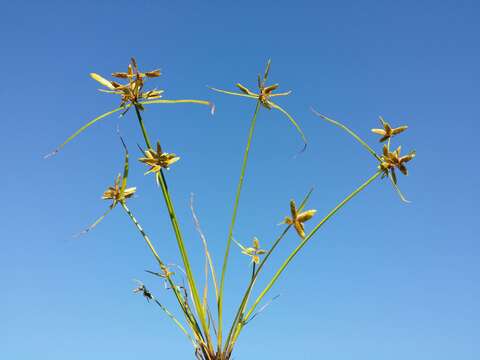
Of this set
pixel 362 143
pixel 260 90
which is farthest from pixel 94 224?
pixel 362 143

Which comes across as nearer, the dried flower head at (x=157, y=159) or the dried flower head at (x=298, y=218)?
the dried flower head at (x=298, y=218)

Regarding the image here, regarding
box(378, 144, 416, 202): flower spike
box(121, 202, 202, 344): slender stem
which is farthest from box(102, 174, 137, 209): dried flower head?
box(378, 144, 416, 202): flower spike

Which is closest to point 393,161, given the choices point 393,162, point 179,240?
point 393,162

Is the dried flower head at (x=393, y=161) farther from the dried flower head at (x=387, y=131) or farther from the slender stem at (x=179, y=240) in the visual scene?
the slender stem at (x=179, y=240)

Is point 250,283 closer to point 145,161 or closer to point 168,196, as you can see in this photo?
point 168,196

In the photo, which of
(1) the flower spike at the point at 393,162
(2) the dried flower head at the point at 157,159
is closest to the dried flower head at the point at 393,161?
(1) the flower spike at the point at 393,162

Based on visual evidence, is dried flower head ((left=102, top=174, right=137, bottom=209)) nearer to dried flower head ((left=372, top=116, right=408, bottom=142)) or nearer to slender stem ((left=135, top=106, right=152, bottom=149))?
slender stem ((left=135, top=106, right=152, bottom=149))

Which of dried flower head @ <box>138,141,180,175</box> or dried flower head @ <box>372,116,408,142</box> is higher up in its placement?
dried flower head @ <box>372,116,408,142</box>
